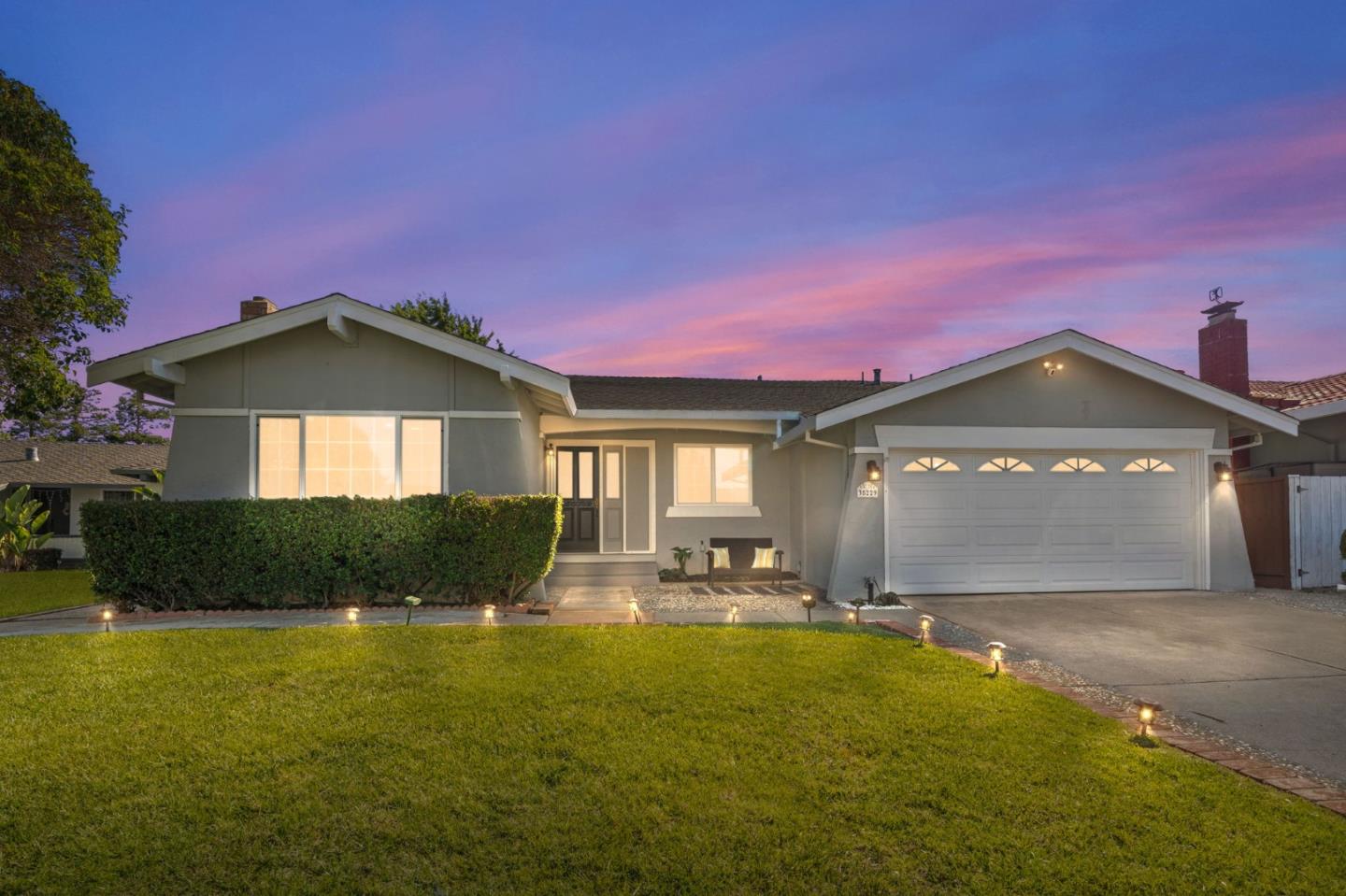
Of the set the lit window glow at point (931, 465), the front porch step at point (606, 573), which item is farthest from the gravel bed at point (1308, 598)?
the front porch step at point (606, 573)

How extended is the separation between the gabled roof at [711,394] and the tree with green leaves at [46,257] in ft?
30.0

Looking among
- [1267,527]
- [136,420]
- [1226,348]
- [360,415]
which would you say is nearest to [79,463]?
[360,415]

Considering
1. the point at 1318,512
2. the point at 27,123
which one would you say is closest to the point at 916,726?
the point at 1318,512

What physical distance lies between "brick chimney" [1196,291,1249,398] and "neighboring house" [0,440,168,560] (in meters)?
27.8

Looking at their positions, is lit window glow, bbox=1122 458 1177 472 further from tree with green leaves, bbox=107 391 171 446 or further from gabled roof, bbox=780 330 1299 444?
tree with green leaves, bbox=107 391 171 446

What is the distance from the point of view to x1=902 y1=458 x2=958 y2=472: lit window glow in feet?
35.3

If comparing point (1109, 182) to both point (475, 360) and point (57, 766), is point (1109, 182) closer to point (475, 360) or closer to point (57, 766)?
point (475, 360)

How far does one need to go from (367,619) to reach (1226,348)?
17527 millimetres

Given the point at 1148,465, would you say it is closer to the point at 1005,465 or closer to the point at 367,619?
the point at 1005,465

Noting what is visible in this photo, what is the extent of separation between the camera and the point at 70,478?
22500mm

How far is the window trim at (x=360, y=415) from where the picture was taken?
954cm

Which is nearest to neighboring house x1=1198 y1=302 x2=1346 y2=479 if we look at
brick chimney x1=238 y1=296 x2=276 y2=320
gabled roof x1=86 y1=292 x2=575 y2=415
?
gabled roof x1=86 y1=292 x2=575 y2=415

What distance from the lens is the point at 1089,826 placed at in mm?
3215

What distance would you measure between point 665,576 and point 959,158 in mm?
9529
